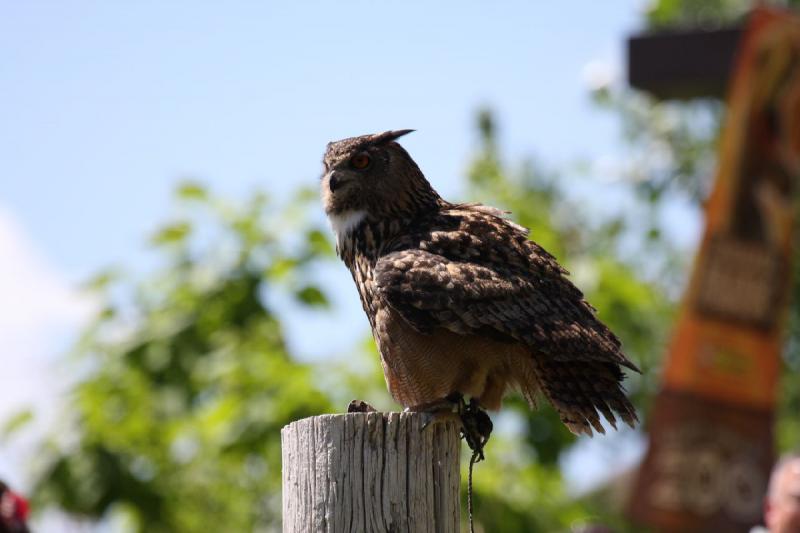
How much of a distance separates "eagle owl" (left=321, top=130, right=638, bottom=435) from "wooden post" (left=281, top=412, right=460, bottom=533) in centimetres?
54

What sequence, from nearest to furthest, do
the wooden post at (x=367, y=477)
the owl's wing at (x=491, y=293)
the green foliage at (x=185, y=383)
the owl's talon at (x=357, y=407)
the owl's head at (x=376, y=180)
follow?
the wooden post at (x=367, y=477), the owl's talon at (x=357, y=407), the owl's wing at (x=491, y=293), the owl's head at (x=376, y=180), the green foliage at (x=185, y=383)

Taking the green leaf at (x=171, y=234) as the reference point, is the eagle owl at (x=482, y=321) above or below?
above

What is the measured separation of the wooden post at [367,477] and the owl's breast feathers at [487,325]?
542mm

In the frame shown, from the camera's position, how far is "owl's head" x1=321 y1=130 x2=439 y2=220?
431 centimetres

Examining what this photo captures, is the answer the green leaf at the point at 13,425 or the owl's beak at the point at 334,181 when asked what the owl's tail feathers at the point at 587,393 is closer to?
the owl's beak at the point at 334,181

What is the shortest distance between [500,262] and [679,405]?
597 cm

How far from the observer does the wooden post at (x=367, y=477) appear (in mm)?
3168

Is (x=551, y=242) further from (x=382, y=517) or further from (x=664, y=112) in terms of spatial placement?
(x=664, y=112)

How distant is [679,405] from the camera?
962 cm

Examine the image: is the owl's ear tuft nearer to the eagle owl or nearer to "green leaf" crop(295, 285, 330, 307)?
the eagle owl

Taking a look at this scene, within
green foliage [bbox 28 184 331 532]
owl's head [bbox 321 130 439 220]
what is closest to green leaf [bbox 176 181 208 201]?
green foliage [bbox 28 184 331 532]

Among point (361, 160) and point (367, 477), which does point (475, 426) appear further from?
point (361, 160)

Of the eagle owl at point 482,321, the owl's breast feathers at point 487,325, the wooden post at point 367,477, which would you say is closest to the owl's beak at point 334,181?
the eagle owl at point 482,321

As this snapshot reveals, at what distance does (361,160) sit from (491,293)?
0.82 meters
